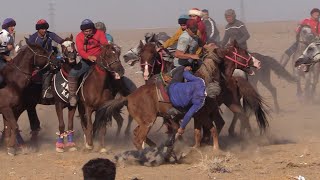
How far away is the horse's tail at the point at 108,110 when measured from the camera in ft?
41.7

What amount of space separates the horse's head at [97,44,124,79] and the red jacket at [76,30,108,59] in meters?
0.54

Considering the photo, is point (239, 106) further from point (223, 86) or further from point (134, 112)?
point (134, 112)

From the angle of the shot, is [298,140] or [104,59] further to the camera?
[298,140]

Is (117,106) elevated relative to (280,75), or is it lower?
elevated

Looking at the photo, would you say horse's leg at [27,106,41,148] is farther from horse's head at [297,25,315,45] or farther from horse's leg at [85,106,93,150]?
horse's head at [297,25,315,45]

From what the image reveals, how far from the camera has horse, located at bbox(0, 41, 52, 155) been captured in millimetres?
13891

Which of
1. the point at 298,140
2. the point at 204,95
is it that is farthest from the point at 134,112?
the point at 298,140

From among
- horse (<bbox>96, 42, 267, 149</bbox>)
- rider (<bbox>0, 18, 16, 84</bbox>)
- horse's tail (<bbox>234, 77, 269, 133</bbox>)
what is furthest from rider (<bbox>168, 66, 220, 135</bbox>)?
rider (<bbox>0, 18, 16, 84</bbox>)

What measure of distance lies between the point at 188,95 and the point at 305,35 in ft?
29.7

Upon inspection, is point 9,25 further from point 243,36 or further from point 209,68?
point 243,36

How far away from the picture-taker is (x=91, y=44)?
14023 millimetres

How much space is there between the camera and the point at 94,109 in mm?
13914

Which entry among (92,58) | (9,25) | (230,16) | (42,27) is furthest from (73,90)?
(230,16)

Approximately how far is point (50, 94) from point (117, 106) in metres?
2.22
